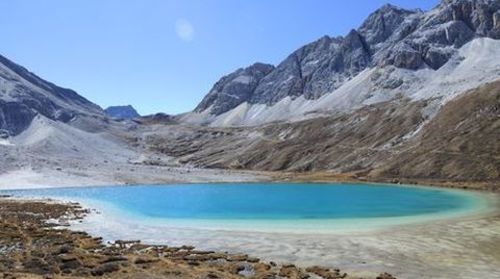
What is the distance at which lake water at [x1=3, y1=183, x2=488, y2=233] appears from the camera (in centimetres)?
5981

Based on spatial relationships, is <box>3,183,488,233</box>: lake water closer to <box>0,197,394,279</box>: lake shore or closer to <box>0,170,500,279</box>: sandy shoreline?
<box>0,170,500,279</box>: sandy shoreline

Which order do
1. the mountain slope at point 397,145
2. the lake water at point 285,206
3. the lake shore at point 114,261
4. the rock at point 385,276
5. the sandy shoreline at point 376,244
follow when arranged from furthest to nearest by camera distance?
the mountain slope at point 397,145 → the lake water at point 285,206 → the sandy shoreline at point 376,244 → the lake shore at point 114,261 → the rock at point 385,276

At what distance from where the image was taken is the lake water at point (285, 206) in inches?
2355

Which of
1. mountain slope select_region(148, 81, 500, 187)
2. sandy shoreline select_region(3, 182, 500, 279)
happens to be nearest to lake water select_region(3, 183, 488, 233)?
sandy shoreline select_region(3, 182, 500, 279)

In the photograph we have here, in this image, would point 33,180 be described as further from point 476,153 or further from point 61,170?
point 476,153

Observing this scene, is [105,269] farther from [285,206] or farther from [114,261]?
[285,206]

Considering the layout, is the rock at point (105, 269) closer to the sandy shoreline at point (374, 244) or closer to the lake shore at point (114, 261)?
the lake shore at point (114, 261)

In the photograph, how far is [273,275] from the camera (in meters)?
32.6

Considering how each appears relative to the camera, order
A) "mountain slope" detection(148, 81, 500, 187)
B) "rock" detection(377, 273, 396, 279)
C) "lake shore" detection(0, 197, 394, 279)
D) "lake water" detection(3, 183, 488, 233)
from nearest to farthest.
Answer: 1. "rock" detection(377, 273, 396, 279)
2. "lake shore" detection(0, 197, 394, 279)
3. "lake water" detection(3, 183, 488, 233)
4. "mountain slope" detection(148, 81, 500, 187)

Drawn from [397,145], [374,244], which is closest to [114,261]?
[374,244]

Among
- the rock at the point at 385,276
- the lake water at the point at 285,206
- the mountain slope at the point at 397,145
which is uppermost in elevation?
the mountain slope at the point at 397,145

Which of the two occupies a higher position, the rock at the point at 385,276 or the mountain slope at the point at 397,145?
the mountain slope at the point at 397,145

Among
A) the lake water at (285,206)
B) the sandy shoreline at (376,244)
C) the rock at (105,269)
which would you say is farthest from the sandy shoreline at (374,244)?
the rock at (105,269)

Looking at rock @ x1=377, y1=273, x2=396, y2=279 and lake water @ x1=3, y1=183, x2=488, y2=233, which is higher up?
lake water @ x1=3, y1=183, x2=488, y2=233
